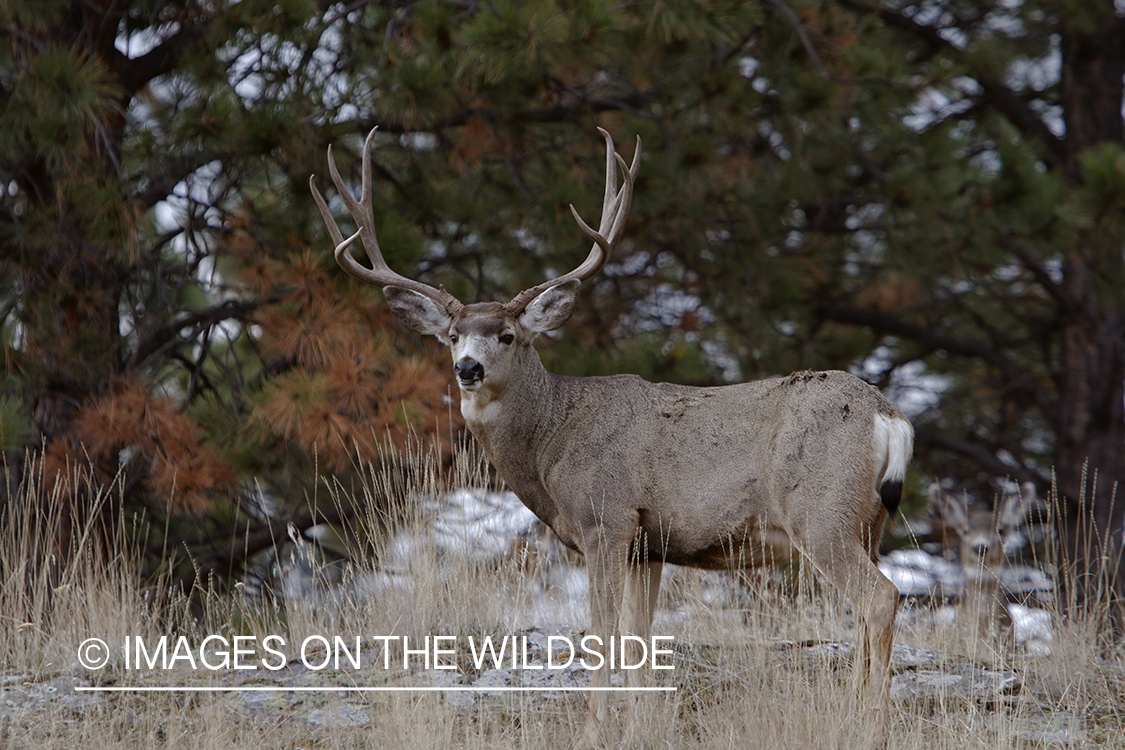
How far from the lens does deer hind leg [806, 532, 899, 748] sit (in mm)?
4562

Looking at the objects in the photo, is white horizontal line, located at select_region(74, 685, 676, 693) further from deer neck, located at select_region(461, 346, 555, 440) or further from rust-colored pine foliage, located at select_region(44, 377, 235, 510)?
rust-colored pine foliage, located at select_region(44, 377, 235, 510)

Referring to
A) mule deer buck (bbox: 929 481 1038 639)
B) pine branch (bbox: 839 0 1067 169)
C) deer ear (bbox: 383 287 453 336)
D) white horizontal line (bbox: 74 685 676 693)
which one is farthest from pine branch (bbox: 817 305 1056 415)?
white horizontal line (bbox: 74 685 676 693)

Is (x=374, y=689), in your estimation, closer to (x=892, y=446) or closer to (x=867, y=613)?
(x=867, y=613)

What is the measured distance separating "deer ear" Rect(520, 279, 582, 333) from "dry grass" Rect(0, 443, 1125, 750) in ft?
3.07

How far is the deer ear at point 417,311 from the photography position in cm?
550

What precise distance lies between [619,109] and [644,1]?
1.16 metres

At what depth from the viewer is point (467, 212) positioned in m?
7.95

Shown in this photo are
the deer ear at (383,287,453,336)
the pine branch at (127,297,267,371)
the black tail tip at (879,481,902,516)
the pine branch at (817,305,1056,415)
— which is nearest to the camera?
the black tail tip at (879,481,902,516)

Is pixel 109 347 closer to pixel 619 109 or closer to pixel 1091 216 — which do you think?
pixel 619 109

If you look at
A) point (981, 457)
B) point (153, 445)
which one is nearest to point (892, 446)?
point (153, 445)

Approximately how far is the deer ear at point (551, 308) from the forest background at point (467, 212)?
1046 mm

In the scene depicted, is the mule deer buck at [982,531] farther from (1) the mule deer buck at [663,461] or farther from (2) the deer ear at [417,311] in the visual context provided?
(2) the deer ear at [417,311]

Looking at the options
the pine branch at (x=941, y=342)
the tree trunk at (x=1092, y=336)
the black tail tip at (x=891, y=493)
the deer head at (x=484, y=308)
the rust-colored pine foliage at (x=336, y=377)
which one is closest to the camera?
the black tail tip at (x=891, y=493)

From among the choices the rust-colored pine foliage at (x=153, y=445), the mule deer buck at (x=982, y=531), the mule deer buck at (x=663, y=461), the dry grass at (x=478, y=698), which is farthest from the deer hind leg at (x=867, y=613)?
the rust-colored pine foliage at (x=153, y=445)
